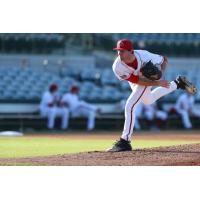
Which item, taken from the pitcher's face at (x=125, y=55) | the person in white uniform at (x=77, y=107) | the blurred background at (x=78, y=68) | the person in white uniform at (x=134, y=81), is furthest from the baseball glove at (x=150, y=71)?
the person in white uniform at (x=77, y=107)

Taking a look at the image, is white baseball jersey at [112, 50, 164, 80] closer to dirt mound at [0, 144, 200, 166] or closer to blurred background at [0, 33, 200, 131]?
dirt mound at [0, 144, 200, 166]

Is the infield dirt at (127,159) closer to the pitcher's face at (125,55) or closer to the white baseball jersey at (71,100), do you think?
the pitcher's face at (125,55)

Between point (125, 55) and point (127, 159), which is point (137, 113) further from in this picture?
point (127, 159)

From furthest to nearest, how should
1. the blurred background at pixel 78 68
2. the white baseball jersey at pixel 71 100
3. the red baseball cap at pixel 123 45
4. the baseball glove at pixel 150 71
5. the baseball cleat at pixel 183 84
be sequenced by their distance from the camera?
1. the white baseball jersey at pixel 71 100
2. the blurred background at pixel 78 68
3. the baseball cleat at pixel 183 84
4. the baseball glove at pixel 150 71
5. the red baseball cap at pixel 123 45

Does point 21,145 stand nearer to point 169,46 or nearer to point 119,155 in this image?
point 119,155

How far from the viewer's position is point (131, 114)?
223 inches

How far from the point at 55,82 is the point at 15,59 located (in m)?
0.91

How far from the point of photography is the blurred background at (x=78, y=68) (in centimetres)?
1177

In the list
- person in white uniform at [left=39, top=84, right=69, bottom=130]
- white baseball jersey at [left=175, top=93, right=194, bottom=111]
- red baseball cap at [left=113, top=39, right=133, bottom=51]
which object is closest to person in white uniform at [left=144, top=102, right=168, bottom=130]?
white baseball jersey at [left=175, top=93, right=194, bottom=111]

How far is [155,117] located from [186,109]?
0.58 meters

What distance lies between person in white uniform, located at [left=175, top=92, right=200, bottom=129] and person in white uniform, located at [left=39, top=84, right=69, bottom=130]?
6.53 ft

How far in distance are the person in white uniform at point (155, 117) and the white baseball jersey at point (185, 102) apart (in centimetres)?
29

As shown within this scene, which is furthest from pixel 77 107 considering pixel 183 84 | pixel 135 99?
pixel 135 99
